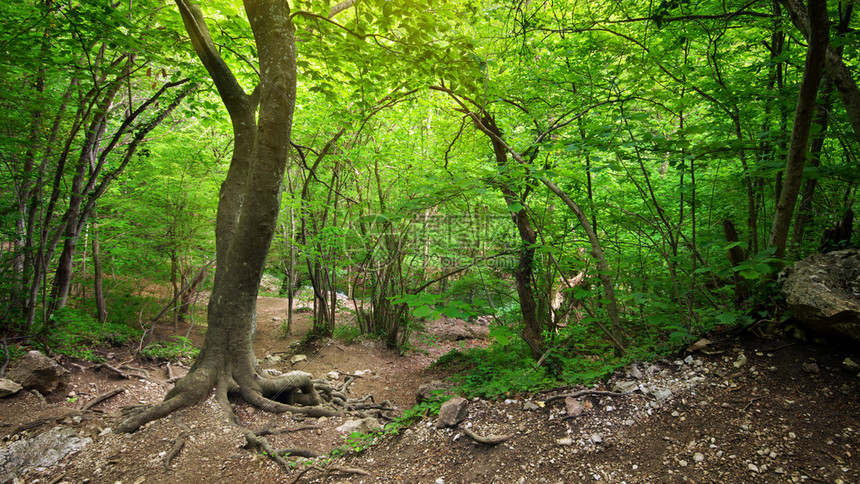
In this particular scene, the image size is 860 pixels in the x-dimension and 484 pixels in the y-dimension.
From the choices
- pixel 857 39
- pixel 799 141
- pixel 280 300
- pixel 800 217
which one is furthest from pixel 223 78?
pixel 280 300

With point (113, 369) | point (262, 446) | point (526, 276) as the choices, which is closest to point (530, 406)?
point (526, 276)

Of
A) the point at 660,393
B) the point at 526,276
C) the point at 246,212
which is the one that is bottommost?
the point at 660,393

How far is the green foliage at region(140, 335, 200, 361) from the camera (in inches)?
224

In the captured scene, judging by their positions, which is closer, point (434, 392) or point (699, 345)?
point (699, 345)

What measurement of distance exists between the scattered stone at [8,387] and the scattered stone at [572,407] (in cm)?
569

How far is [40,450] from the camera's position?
286cm

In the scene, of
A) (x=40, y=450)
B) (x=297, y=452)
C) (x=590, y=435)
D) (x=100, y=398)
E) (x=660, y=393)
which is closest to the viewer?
(x=590, y=435)

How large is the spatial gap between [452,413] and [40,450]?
350cm

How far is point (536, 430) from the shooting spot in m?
2.57

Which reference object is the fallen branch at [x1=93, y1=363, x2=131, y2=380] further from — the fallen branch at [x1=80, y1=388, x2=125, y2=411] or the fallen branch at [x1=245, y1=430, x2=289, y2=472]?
the fallen branch at [x1=245, y1=430, x2=289, y2=472]

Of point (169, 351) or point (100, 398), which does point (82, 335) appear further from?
point (100, 398)

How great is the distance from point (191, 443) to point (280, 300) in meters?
11.5

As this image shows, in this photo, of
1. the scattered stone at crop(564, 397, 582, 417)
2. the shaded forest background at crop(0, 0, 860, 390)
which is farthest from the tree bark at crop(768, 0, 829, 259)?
the scattered stone at crop(564, 397, 582, 417)

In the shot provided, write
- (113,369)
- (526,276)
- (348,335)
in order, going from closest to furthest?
1. (526,276)
2. (113,369)
3. (348,335)
